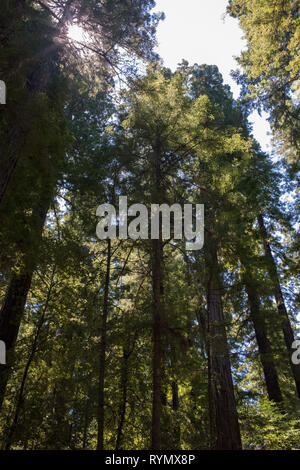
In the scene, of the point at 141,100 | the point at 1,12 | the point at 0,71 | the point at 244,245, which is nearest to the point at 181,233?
the point at 244,245

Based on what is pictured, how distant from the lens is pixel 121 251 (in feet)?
26.2

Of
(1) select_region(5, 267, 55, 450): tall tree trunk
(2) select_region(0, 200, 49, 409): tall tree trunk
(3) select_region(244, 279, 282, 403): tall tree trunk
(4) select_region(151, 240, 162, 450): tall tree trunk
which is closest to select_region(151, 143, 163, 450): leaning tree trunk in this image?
(4) select_region(151, 240, 162, 450): tall tree trunk

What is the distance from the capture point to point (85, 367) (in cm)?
723

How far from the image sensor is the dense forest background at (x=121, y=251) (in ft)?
18.9

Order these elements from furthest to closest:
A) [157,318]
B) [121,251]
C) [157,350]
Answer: [121,251]
[157,318]
[157,350]

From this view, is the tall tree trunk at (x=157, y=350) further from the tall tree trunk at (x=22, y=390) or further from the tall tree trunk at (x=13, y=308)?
the tall tree trunk at (x=22, y=390)

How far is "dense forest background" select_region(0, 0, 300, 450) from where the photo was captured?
577cm

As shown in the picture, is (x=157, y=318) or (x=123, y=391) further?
(x=123, y=391)

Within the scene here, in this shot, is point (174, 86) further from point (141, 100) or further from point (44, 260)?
point (44, 260)

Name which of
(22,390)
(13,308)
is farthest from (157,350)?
(13,308)

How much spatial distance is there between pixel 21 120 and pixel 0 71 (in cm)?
86

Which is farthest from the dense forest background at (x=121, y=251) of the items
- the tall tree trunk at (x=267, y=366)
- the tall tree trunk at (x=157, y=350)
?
the tall tree trunk at (x=267, y=366)

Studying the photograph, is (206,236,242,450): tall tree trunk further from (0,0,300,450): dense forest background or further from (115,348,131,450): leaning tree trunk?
(115,348,131,450): leaning tree trunk

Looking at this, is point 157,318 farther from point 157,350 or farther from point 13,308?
point 13,308
